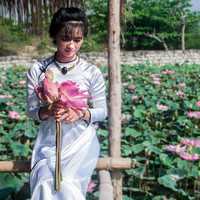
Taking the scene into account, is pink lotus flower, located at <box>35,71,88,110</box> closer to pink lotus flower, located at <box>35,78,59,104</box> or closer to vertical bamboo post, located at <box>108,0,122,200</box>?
pink lotus flower, located at <box>35,78,59,104</box>

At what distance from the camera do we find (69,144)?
6.71 feet

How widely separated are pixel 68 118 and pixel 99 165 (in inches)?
15.4

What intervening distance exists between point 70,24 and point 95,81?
0.69ft

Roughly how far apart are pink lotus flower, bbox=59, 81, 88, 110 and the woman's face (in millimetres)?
134

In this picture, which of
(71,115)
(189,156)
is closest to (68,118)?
(71,115)

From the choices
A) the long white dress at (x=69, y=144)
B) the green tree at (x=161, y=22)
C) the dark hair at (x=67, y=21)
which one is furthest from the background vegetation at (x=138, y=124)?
the green tree at (x=161, y=22)

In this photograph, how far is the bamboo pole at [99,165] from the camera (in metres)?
2.23

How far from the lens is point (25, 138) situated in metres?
3.76

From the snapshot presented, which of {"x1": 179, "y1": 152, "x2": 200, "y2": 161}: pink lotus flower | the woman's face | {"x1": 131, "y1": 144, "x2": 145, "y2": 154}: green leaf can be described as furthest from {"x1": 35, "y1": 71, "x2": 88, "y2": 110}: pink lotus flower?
{"x1": 131, "y1": 144, "x2": 145, "y2": 154}: green leaf

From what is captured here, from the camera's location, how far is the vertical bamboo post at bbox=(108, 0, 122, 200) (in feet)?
7.98

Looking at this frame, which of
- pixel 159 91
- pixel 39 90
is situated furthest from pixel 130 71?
pixel 39 90

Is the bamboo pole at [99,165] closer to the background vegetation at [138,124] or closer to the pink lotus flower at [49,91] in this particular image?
the background vegetation at [138,124]

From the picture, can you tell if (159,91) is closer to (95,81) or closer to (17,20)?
(17,20)

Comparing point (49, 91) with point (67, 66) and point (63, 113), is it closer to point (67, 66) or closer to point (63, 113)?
point (63, 113)
